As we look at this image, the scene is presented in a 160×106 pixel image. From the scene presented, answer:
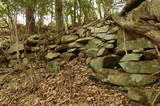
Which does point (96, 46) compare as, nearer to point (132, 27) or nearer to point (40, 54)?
point (40, 54)

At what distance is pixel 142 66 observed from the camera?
440cm

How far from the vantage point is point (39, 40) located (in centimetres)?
717

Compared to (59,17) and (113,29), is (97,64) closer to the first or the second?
(113,29)

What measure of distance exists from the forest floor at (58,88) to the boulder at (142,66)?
0.59 m

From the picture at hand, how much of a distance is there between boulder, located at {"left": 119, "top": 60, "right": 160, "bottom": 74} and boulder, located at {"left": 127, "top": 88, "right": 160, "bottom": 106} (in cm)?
56

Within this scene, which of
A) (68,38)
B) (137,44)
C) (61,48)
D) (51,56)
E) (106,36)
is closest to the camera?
(137,44)

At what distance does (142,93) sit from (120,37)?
1991 millimetres

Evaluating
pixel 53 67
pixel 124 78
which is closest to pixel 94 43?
pixel 53 67

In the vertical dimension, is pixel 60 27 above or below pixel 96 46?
above

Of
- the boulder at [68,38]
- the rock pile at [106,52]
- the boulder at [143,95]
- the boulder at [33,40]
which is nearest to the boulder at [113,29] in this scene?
the rock pile at [106,52]

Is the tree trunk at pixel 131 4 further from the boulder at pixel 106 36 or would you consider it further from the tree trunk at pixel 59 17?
the tree trunk at pixel 59 17

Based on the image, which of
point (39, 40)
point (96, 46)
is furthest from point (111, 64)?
point (39, 40)

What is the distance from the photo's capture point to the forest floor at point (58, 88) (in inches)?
164

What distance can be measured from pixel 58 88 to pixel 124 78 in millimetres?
1641
